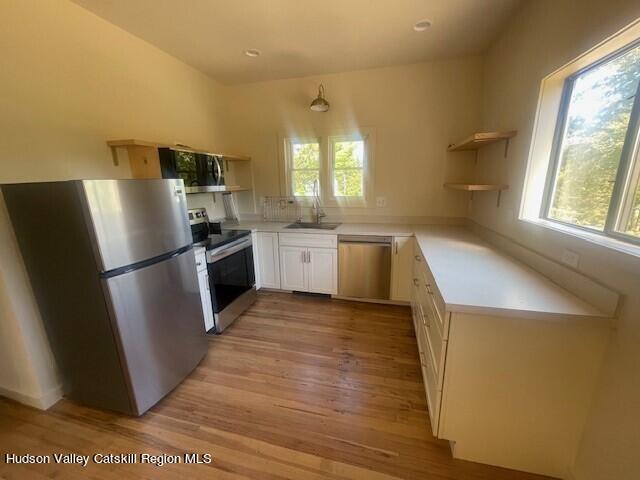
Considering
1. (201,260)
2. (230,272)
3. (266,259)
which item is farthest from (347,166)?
(201,260)

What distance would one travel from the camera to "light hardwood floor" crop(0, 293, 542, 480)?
1.32m

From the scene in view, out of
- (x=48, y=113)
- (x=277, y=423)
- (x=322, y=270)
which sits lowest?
(x=277, y=423)

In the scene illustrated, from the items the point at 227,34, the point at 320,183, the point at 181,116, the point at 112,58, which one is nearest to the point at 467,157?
the point at 320,183

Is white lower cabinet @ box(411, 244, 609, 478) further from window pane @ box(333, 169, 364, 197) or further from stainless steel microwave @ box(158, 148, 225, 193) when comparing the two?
stainless steel microwave @ box(158, 148, 225, 193)

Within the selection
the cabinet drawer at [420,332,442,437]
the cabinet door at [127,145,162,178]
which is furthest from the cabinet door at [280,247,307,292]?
the cabinet drawer at [420,332,442,437]

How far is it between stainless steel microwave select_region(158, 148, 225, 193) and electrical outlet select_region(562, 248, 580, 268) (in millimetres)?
2766

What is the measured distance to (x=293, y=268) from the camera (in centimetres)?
313

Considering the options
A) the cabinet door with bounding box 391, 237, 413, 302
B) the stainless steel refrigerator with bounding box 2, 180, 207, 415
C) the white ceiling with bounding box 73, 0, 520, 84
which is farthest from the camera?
the cabinet door with bounding box 391, 237, 413, 302

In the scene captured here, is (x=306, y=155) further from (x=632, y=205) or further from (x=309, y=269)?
(x=632, y=205)

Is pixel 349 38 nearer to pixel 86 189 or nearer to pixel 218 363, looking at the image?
pixel 86 189

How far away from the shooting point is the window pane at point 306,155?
334 centimetres

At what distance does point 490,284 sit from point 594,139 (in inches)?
35.2

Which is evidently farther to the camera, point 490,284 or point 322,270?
point 322,270

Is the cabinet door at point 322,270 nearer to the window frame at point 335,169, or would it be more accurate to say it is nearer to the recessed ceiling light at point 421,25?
the window frame at point 335,169
